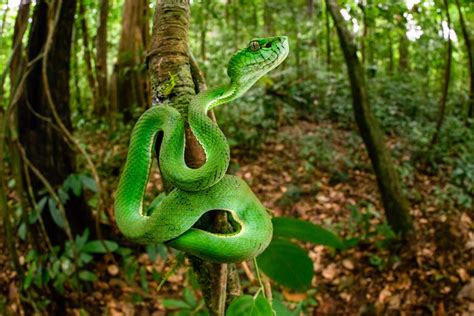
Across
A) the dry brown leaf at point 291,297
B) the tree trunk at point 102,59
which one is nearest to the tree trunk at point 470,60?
the dry brown leaf at point 291,297

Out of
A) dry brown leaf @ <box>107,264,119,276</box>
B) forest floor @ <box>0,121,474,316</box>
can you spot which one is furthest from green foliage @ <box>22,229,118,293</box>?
dry brown leaf @ <box>107,264,119,276</box>

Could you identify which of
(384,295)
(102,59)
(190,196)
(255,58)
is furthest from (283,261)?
(102,59)

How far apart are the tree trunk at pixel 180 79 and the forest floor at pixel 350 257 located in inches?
54.0

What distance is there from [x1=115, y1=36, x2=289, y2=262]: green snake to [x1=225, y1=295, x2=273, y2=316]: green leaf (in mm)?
117

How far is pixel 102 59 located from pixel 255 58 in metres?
4.69

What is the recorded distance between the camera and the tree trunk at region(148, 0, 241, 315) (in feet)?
3.57

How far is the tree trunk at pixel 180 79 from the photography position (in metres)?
1.09

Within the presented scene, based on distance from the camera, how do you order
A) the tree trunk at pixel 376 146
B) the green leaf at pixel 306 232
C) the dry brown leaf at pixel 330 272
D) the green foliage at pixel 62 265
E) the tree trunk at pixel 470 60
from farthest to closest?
the tree trunk at pixel 470 60 → the tree trunk at pixel 376 146 → the dry brown leaf at pixel 330 272 → the green foliage at pixel 62 265 → the green leaf at pixel 306 232

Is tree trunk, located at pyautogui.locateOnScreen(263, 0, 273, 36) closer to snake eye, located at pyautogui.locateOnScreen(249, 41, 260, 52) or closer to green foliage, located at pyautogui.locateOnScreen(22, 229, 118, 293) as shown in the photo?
green foliage, located at pyautogui.locateOnScreen(22, 229, 118, 293)

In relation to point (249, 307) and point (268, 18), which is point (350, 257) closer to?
point (249, 307)

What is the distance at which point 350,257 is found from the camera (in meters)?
4.56

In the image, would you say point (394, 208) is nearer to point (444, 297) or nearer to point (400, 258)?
point (400, 258)

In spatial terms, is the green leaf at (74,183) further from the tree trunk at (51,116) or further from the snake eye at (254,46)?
the snake eye at (254,46)

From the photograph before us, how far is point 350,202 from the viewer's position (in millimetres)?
5516
